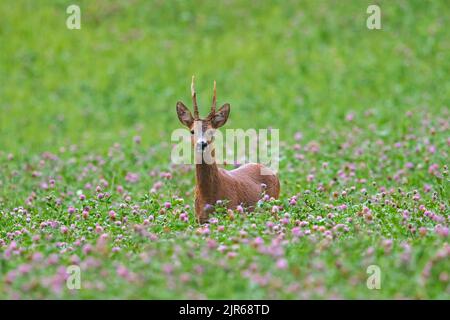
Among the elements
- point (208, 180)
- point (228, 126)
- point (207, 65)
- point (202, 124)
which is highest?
point (207, 65)

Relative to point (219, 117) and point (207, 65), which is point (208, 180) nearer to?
point (219, 117)

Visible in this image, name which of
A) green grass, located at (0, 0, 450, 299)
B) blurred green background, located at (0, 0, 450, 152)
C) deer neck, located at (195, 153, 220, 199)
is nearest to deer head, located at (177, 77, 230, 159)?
deer neck, located at (195, 153, 220, 199)

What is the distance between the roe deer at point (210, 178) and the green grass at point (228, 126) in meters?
0.29

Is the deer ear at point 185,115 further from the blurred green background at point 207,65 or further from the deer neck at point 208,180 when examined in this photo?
the blurred green background at point 207,65

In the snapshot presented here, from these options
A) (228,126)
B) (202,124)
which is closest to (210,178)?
(202,124)

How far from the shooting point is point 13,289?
5.51 meters

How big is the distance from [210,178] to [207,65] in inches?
441

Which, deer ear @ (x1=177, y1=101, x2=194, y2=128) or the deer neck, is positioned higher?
deer ear @ (x1=177, y1=101, x2=194, y2=128)

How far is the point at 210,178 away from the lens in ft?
25.9

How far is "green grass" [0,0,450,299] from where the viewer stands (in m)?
5.67

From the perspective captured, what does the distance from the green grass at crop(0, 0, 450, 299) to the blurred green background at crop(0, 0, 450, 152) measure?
6 centimetres

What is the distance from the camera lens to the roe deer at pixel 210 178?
761 cm

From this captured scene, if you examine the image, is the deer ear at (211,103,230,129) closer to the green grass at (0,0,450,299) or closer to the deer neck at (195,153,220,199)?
the deer neck at (195,153,220,199)
